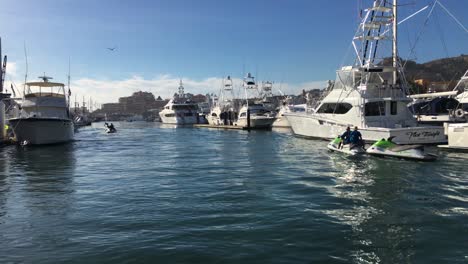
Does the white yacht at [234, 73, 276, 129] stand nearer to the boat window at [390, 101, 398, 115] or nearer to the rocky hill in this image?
the boat window at [390, 101, 398, 115]

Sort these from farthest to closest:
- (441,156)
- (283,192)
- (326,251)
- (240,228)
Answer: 1. (441,156)
2. (283,192)
3. (240,228)
4. (326,251)

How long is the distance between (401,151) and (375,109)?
9629mm

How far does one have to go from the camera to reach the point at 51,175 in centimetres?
1839

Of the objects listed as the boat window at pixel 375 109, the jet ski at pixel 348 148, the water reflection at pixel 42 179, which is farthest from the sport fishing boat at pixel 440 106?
the water reflection at pixel 42 179

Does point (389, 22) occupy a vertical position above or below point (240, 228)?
above

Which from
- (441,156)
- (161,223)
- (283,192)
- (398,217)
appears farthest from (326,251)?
(441,156)

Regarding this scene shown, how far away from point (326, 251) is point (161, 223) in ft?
13.0


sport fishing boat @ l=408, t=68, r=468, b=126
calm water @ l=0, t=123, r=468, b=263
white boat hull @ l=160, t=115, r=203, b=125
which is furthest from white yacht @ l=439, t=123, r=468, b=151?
white boat hull @ l=160, t=115, r=203, b=125

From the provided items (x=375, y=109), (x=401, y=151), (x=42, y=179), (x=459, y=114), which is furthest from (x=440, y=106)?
(x=42, y=179)

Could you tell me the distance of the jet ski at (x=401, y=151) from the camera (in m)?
19.8

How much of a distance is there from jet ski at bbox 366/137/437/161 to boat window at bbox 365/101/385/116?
26.9 ft

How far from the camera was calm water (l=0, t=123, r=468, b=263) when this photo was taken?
7.98 m

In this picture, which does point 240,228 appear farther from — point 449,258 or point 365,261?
point 449,258

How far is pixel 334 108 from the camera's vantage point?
3234cm
